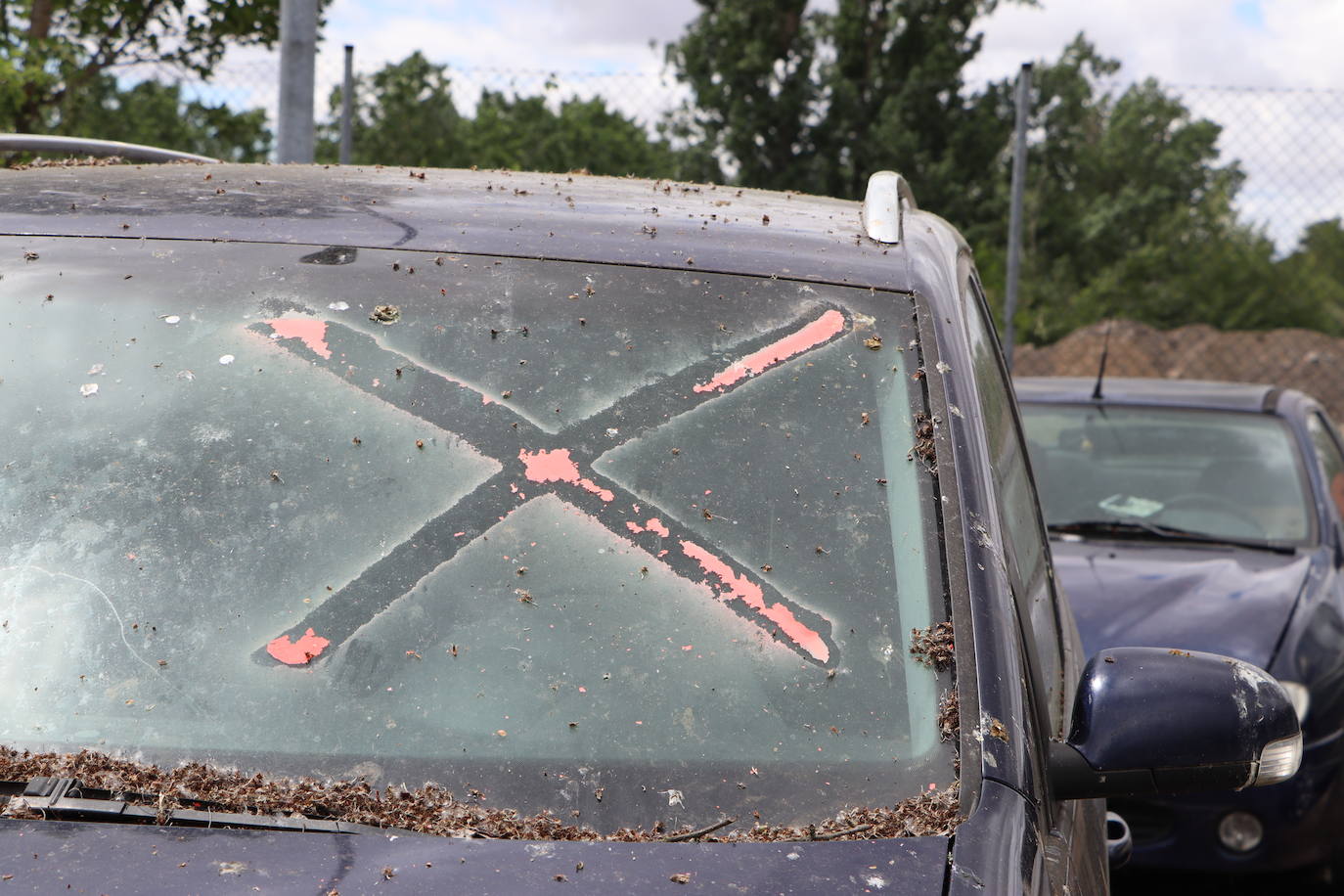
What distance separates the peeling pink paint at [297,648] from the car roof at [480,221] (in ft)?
2.03

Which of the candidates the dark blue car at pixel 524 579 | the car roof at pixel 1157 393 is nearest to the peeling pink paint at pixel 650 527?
the dark blue car at pixel 524 579

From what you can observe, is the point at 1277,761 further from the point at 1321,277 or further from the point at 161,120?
the point at 1321,277

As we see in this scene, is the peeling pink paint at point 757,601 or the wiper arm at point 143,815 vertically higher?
the peeling pink paint at point 757,601

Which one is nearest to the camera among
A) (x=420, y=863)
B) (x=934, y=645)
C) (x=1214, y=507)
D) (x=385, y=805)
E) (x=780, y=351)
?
(x=420, y=863)

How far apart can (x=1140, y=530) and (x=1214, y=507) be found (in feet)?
1.15

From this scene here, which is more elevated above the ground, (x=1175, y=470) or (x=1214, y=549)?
(x=1175, y=470)

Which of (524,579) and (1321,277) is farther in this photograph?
(1321,277)

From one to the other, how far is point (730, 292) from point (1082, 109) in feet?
99.9

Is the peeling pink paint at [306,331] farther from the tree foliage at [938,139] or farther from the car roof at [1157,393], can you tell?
the tree foliage at [938,139]

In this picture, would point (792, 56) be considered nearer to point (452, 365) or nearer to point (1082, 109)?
point (1082, 109)

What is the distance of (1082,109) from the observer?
99.2 ft

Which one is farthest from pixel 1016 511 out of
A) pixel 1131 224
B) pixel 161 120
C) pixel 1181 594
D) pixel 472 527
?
pixel 1131 224

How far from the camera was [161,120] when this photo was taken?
934 cm

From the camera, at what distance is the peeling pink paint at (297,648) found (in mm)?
1568
